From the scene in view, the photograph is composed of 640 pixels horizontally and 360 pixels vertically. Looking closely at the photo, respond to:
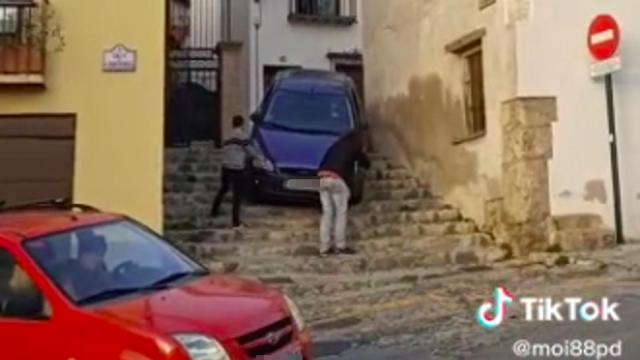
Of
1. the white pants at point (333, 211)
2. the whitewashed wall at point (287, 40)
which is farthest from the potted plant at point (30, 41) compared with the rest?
the whitewashed wall at point (287, 40)

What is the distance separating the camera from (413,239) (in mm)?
14531

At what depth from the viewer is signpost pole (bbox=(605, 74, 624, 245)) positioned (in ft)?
44.7

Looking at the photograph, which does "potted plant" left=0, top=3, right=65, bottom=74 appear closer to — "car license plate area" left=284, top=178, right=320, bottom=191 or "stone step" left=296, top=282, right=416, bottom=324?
"car license plate area" left=284, top=178, right=320, bottom=191

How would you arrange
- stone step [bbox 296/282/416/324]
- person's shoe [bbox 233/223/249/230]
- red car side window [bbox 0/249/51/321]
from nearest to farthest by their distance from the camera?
red car side window [bbox 0/249/51/321], stone step [bbox 296/282/416/324], person's shoe [bbox 233/223/249/230]

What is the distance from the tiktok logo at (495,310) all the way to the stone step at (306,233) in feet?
12.0

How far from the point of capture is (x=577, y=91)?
1406 centimetres

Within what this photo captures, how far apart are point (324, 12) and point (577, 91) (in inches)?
543

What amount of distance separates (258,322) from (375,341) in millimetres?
3784

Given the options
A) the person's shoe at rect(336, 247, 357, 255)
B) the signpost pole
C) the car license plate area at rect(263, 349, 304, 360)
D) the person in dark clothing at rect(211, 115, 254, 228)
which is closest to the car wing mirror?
the person in dark clothing at rect(211, 115, 254, 228)

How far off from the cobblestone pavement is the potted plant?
5.78 m

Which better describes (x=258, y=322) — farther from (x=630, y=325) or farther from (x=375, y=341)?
(x=630, y=325)

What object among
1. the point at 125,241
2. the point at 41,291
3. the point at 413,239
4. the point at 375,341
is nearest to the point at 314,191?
the point at 413,239

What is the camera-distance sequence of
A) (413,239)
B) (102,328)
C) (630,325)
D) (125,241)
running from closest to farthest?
1. (102,328)
2. (125,241)
3. (630,325)
4. (413,239)

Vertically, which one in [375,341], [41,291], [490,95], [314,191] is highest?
[490,95]
